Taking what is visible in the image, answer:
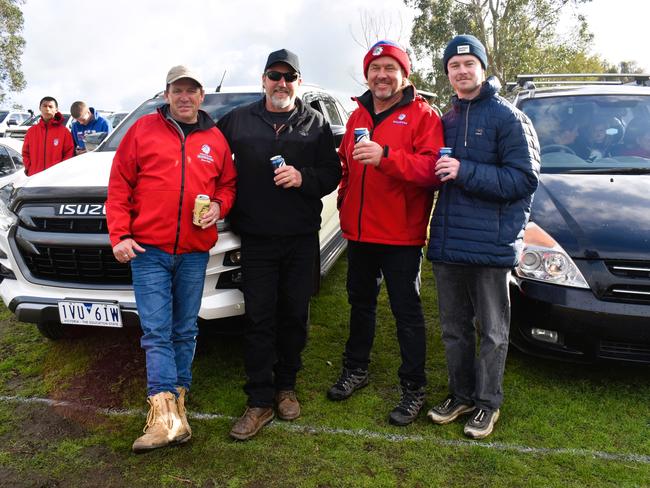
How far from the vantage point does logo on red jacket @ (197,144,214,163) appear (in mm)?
2883

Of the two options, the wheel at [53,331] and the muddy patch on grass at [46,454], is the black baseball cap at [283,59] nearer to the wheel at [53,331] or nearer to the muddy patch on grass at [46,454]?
the muddy patch on grass at [46,454]

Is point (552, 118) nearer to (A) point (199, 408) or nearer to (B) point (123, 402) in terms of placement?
(A) point (199, 408)

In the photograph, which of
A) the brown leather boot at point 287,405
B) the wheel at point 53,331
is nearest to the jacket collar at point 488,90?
the brown leather boot at point 287,405

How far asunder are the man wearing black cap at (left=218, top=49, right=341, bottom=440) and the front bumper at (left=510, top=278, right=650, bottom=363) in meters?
1.30

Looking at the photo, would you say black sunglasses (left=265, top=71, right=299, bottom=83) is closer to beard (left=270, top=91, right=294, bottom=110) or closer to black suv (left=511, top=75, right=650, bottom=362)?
beard (left=270, top=91, right=294, bottom=110)

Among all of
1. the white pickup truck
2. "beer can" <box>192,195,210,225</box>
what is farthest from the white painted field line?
"beer can" <box>192,195,210,225</box>

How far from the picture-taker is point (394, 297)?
3.15 m

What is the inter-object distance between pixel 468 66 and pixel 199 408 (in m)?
2.46

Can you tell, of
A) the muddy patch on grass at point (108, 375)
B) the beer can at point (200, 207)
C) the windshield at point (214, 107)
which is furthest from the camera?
the windshield at point (214, 107)

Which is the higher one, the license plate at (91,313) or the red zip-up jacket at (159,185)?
the red zip-up jacket at (159,185)

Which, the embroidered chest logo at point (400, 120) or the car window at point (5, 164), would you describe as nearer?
the embroidered chest logo at point (400, 120)

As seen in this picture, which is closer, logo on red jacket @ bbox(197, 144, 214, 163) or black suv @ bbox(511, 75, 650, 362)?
logo on red jacket @ bbox(197, 144, 214, 163)

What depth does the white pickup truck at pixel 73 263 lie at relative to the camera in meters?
3.18

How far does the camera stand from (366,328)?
11.2ft
